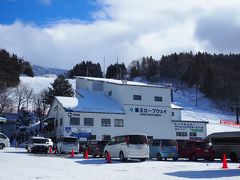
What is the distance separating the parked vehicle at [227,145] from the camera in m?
28.0

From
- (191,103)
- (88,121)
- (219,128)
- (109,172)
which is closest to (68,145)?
(88,121)

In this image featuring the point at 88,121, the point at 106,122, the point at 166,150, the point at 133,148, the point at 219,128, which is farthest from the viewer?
the point at 219,128

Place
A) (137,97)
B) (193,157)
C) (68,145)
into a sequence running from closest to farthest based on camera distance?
(193,157) < (68,145) < (137,97)

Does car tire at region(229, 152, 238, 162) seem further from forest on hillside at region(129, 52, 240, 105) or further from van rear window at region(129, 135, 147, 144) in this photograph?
forest on hillside at region(129, 52, 240, 105)

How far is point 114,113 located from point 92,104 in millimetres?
3435

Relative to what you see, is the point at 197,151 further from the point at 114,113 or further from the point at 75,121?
the point at 114,113

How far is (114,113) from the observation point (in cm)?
5231

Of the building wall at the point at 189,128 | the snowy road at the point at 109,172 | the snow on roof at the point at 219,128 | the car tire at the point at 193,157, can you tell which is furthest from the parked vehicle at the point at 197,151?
the snow on roof at the point at 219,128

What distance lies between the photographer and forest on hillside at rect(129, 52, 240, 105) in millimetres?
124500

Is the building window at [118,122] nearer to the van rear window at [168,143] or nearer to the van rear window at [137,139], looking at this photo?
the van rear window at [168,143]

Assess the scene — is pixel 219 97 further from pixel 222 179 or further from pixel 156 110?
pixel 222 179

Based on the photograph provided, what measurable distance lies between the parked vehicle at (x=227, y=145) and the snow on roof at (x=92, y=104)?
22652mm

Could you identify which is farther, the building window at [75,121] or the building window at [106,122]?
the building window at [106,122]

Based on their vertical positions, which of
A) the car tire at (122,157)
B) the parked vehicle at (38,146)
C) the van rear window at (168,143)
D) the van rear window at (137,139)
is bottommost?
the car tire at (122,157)
